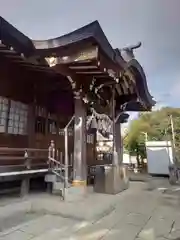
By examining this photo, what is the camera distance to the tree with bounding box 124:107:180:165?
19031 mm

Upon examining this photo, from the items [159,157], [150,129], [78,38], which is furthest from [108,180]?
[150,129]

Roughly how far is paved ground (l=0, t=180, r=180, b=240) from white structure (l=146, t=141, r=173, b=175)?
8.60m

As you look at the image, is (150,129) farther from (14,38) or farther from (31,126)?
(14,38)

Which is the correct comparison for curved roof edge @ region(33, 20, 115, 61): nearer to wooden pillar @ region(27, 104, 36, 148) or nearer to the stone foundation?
wooden pillar @ region(27, 104, 36, 148)

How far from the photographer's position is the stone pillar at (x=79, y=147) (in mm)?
5629

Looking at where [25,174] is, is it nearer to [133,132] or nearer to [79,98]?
[79,98]

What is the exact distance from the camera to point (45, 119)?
7430 millimetres

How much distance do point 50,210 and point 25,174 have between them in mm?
1272

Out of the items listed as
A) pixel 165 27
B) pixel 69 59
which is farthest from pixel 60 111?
pixel 165 27

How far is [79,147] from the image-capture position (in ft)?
18.9

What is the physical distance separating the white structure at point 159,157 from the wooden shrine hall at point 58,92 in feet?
17.8

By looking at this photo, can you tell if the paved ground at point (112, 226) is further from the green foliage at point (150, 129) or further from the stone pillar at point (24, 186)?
the green foliage at point (150, 129)

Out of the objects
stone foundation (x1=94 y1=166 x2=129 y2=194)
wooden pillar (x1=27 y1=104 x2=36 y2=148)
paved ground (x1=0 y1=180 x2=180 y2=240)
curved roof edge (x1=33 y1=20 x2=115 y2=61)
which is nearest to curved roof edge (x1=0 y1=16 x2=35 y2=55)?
curved roof edge (x1=33 y1=20 x2=115 y2=61)

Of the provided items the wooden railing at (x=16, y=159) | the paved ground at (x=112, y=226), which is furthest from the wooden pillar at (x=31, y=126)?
the paved ground at (x=112, y=226)
